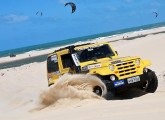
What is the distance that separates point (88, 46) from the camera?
785cm

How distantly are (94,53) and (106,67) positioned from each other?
4.15 ft

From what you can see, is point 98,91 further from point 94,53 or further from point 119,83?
point 94,53

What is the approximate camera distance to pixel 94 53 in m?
7.80

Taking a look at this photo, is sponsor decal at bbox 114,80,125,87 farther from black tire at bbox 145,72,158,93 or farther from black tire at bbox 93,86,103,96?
black tire at bbox 145,72,158,93

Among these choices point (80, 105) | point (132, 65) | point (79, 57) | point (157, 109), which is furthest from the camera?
point (79, 57)

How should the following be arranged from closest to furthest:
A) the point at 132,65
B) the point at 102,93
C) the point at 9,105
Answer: the point at 102,93 → the point at 132,65 → the point at 9,105

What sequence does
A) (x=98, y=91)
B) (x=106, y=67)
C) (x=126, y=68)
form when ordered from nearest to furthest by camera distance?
1. (x=98, y=91)
2. (x=106, y=67)
3. (x=126, y=68)

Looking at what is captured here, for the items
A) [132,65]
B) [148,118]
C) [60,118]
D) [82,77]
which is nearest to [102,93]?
[82,77]

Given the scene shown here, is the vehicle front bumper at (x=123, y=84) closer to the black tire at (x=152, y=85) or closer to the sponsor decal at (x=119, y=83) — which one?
the sponsor decal at (x=119, y=83)

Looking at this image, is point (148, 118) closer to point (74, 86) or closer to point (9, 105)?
point (74, 86)

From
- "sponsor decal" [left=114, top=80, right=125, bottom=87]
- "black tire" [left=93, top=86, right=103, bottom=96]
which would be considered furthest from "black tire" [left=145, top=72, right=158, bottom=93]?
"black tire" [left=93, top=86, right=103, bottom=96]

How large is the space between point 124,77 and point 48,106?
2.05 m

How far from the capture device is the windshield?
7.60 metres

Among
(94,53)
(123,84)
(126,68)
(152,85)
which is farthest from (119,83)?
(94,53)
